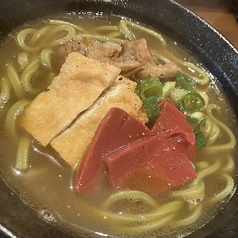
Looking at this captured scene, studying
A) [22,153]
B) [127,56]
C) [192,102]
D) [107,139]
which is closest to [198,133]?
[192,102]

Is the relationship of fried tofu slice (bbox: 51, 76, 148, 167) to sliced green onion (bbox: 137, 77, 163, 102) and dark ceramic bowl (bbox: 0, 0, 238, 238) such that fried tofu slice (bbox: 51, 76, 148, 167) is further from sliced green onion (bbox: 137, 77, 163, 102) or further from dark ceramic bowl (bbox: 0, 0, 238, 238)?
dark ceramic bowl (bbox: 0, 0, 238, 238)

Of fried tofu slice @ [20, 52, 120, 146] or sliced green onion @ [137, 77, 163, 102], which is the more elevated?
sliced green onion @ [137, 77, 163, 102]

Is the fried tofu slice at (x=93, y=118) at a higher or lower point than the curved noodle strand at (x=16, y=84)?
higher

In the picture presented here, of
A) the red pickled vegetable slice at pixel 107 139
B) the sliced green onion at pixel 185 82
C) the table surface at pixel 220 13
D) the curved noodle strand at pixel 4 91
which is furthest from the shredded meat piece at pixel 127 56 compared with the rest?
the table surface at pixel 220 13

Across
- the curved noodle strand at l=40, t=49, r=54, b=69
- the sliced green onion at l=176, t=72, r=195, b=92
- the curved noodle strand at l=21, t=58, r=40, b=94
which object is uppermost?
the sliced green onion at l=176, t=72, r=195, b=92

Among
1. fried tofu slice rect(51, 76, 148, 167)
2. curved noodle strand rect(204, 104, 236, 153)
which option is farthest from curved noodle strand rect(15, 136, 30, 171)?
curved noodle strand rect(204, 104, 236, 153)

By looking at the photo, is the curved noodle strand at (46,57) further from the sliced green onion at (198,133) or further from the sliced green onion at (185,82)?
the sliced green onion at (198,133)
